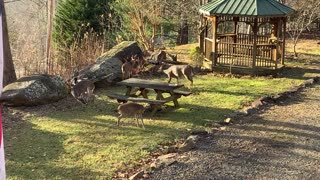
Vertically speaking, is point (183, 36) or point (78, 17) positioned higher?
point (78, 17)

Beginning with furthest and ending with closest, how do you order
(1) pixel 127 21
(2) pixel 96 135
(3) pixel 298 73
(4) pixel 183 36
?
(4) pixel 183 36, (1) pixel 127 21, (3) pixel 298 73, (2) pixel 96 135

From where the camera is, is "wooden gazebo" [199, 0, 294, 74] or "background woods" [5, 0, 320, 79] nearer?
"wooden gazebo" [199, 0, 294, 74]

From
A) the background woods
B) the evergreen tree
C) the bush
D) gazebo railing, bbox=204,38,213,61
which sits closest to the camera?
gazebo railing, bbox=204,38,213,61

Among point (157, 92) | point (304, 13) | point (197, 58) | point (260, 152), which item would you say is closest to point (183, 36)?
point (304, 13)

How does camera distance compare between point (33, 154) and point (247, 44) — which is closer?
point (33, 154)

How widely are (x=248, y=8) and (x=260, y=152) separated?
7.42 meters

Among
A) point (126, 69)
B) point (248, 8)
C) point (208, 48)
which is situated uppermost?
point (248, 8)

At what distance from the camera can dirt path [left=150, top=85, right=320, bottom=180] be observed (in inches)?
233

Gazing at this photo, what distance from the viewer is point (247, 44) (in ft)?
45.6

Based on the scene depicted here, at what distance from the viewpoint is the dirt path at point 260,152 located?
5.91 metres

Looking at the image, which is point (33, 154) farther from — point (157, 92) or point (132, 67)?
point (132, 67)

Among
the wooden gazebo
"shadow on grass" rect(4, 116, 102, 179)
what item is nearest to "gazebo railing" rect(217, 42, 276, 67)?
the wooden gazebo

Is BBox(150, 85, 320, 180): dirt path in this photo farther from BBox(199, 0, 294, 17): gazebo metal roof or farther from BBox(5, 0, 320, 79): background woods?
BBox(5, 0, 320, 79): background woods

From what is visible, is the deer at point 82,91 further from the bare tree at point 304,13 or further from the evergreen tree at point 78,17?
the evergreen tree at point 78,17
